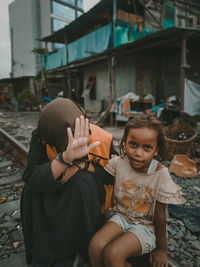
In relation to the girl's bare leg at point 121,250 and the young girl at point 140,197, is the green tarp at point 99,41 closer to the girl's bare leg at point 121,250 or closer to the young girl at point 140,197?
the young girl at point 140,197

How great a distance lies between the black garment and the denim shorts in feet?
0.47

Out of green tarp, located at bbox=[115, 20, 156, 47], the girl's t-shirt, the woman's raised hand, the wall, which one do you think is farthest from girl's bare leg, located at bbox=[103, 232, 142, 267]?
the wall

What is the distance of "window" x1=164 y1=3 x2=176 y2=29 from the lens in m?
12.1

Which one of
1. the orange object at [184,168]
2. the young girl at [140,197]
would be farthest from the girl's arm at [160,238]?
the orange object at [184,168]

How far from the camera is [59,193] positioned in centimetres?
141

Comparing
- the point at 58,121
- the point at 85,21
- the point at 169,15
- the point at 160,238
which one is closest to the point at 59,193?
the point at 58,121

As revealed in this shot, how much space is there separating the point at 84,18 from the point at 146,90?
6501mm

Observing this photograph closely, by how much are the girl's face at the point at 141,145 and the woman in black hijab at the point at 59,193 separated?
312 millimetres

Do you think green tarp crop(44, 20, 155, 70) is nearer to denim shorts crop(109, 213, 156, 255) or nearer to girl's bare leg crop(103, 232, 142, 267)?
denim shorts crop(109, 213, 156, 255)

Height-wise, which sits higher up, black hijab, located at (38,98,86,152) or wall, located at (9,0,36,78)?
wall, located at (9,0,36,78)

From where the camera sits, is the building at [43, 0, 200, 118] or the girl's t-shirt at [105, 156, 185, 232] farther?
the building at [43, 0, 200, 118]

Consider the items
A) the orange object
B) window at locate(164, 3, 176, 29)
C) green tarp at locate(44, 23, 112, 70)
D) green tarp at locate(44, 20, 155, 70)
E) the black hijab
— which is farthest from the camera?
window at locate(164, 3, 176, 29)

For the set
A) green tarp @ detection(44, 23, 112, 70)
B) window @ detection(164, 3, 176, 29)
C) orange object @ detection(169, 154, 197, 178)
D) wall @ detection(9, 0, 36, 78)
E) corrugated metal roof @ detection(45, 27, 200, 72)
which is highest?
wall @ detection(9, 0, 36, 78)

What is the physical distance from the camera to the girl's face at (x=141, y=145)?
1408 mm
